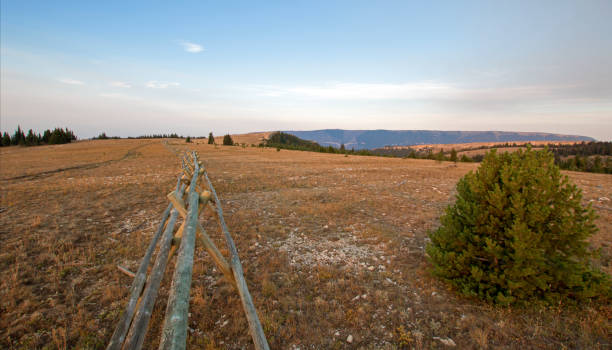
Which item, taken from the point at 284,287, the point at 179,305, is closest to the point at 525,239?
the point at 284,287

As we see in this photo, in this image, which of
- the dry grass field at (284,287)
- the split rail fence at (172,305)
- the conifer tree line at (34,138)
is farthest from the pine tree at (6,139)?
the split rail fence at (172,305)

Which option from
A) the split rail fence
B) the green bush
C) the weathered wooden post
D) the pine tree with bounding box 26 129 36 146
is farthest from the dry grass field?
the pine tree with bounding box 26 129 36 146

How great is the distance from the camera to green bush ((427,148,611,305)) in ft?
13.0

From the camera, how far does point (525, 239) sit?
389cm

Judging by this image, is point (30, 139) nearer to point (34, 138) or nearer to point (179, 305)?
point (34, 138)

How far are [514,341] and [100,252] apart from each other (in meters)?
8.80

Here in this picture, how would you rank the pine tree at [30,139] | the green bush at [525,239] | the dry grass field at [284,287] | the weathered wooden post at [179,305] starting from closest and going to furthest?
the weathered wooden post at [179,305], the dry grass field at [284,287], the green bush at [525,239], the pine tree at [30,139]

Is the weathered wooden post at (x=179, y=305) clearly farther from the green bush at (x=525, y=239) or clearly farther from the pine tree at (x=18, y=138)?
the pine tree at (x=18, y=138)

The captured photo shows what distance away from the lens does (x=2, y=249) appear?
20.2 ft

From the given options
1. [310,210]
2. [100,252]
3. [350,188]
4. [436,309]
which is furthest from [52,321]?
[350,188]

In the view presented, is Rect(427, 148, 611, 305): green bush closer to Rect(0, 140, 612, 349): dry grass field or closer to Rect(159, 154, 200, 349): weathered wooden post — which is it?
Rect(0, 140, 612, 349): dry grass field

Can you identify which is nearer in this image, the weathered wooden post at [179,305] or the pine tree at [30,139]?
the weathered wooden post at [179,305]

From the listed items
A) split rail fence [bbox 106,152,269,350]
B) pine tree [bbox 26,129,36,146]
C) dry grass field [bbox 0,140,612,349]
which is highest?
pine tree [bbox 26,129,36,146]

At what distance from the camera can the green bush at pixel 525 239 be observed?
395cm
